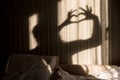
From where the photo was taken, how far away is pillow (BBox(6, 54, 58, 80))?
2.68m

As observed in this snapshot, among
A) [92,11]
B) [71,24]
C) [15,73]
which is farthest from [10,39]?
[92,11]

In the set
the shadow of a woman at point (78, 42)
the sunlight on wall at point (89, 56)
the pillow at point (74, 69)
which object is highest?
the shadow of a woman at point (78, 42)

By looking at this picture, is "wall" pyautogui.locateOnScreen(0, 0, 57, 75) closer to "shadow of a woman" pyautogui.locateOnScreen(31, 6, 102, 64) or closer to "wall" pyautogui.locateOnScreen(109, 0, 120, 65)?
"shadow of a woman" pyautogui.locateOnScreen(31, 6, 102, 64)

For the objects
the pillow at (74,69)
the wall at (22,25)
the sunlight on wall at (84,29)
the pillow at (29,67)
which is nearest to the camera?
the pillow at (29,67)

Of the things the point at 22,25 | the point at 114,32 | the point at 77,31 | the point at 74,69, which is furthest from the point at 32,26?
the point at 114,32

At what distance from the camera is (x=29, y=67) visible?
282cm

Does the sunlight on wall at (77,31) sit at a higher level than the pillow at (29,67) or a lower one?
higher

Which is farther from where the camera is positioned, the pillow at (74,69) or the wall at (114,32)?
the wall at (114,32)

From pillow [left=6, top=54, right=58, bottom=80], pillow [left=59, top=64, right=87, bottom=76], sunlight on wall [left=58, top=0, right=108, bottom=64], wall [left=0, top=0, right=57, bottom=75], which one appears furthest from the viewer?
wall [left=0, top=0, right=57, bottom=75]

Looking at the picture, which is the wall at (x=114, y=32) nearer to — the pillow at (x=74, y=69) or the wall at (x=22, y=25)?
the pillow at (x=74, y=69)

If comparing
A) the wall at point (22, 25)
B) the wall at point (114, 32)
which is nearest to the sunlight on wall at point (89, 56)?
the wall at point (114, 32)

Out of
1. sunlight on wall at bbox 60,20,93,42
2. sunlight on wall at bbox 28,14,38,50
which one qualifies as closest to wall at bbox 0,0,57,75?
sunlight on wall at bbox 28,14,38,50

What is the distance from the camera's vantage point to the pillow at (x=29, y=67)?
2.68m

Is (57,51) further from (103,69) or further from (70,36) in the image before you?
(103,69)
